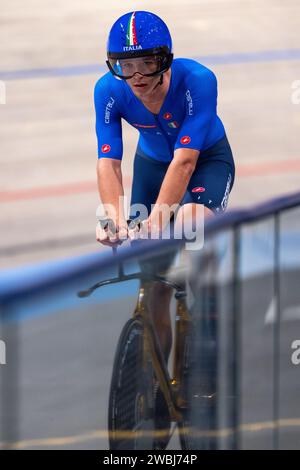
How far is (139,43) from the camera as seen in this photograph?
12.5ft

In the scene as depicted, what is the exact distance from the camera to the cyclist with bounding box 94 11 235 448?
385 centimetres

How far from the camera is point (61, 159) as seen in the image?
29.6ft

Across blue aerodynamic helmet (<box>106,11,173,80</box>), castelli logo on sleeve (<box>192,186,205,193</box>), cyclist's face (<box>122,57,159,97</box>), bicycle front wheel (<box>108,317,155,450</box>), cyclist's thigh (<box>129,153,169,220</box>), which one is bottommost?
bicycle front wheel (<box>108,317,155,450</box>)

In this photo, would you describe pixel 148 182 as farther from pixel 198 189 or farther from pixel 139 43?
pixel 139 43

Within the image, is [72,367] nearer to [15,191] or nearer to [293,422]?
[293,422]

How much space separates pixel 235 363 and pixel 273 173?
228 inches

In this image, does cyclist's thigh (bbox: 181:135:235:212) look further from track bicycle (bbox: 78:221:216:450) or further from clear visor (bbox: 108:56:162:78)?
track bicycle (bbox: 78:221:216:450)

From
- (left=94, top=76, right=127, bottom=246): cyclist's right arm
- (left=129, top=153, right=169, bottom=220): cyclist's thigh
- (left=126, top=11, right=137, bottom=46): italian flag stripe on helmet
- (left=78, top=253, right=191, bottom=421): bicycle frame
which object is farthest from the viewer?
(left=129, top=153, right=169, bottom=220): cyclist's thigh

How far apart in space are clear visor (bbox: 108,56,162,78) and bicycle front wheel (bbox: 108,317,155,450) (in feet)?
3.77

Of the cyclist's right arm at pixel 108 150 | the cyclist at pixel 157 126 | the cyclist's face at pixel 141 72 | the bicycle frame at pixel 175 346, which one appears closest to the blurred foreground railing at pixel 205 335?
the bicycle frame at pixel 175 346

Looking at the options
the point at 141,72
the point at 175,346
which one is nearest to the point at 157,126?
the point at 141,72

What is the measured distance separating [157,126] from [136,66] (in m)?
0.50

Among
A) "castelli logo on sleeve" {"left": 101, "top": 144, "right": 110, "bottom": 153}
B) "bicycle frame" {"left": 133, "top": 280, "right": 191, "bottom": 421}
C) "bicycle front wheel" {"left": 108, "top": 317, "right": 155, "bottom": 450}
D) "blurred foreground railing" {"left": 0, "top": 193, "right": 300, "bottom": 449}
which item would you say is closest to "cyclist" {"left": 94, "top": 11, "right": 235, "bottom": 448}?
"castelli logo on sleeve" {"left": 101, "top": 144, "right": 110, "bottom": 153}

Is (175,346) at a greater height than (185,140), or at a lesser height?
lesser
